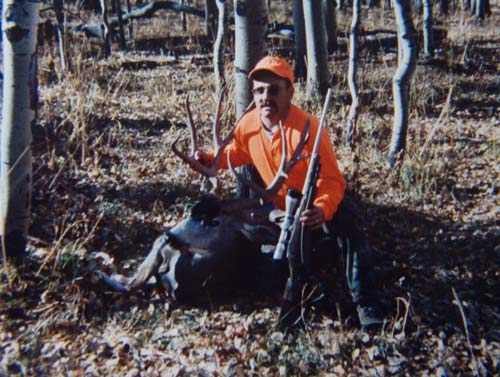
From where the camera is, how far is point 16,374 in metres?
3.77

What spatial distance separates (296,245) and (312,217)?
0.99 ft

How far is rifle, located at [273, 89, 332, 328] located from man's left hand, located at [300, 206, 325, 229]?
3cm

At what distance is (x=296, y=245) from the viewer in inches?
161

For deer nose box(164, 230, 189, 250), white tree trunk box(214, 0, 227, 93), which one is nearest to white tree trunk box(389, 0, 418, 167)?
white tree trunk box(214, 0, 227, 93)

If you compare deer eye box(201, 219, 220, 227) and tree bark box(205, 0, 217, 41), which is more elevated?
tree bark box(205, 0, 217, 41)

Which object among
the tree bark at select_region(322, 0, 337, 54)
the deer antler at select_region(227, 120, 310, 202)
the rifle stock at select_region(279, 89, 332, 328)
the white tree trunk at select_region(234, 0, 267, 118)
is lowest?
the rifle stock at select_region(279, 89, 332, 328)

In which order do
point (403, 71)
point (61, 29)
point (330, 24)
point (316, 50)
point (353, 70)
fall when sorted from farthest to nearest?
1. point (330, 24)
2. point (61, 29)
3. point (316, 50)
4. point (353, 70)
5. point (403, 71)

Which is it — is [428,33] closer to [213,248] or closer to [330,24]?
[330,24]

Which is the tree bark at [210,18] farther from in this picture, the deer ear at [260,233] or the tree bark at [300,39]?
the deer ear at [260,233]

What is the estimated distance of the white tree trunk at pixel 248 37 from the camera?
5.33 m

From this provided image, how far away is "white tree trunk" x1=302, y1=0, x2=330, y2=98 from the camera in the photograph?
9.68 m

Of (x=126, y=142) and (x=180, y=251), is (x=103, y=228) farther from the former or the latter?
(x=126, y=142)

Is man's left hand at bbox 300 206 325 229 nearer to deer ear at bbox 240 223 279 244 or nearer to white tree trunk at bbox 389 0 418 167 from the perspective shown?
deer ear at bbox 240 223 279 244

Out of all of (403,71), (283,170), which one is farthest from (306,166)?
(403,71)
